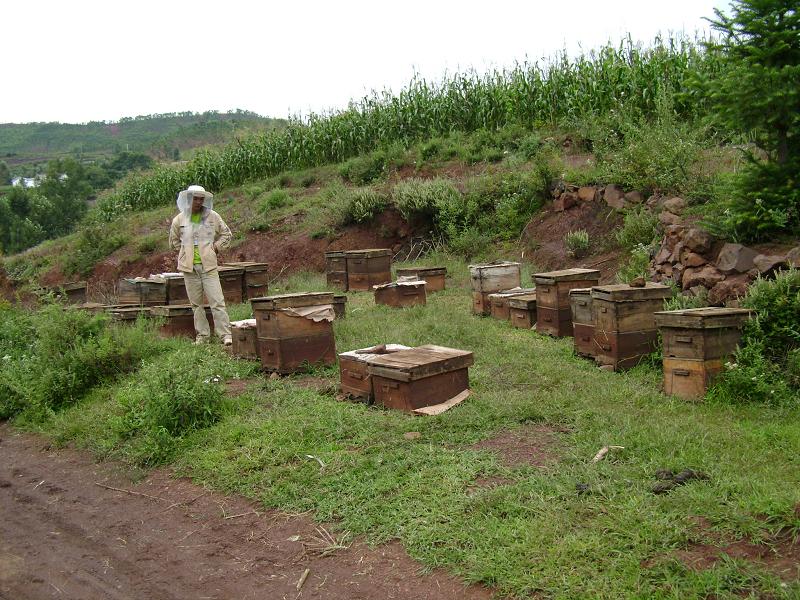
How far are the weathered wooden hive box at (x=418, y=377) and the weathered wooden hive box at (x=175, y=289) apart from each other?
6042mm

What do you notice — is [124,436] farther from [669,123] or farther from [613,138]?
[613,138]

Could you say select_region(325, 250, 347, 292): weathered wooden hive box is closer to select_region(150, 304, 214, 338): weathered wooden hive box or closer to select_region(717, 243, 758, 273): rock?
select_region(150, 304, 214, 338): weathered wooden hive box

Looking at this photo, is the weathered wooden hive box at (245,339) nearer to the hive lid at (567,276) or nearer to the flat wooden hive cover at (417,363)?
the flat wooden hive cover at (417,363)

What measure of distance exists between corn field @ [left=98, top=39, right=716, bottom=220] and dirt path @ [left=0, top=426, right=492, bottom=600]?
11.2m

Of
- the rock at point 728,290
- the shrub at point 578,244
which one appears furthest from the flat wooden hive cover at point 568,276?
the shrub at point 578,244

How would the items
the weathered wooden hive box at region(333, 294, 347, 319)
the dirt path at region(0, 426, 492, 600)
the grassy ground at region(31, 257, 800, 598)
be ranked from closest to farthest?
the grassy ground at region(31, 257, 800, 598)
the dirt path at region(0, 426, 492, 600)
the weathered wooden hive box at region(333, 294, 347, 319)

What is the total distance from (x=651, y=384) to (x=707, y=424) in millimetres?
1261

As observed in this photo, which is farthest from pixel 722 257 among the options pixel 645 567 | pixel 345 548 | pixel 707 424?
pixel 345 548

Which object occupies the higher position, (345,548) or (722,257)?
(722,257)

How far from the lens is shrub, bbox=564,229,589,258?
13117 mm

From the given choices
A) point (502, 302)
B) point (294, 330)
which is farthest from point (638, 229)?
point (294, 330)

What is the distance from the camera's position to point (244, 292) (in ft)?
42.1

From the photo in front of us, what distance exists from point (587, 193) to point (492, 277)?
4584mm

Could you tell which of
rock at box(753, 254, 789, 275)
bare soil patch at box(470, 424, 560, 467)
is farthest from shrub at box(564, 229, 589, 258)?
bare soil patch at box(470, 424, 560, 467)
